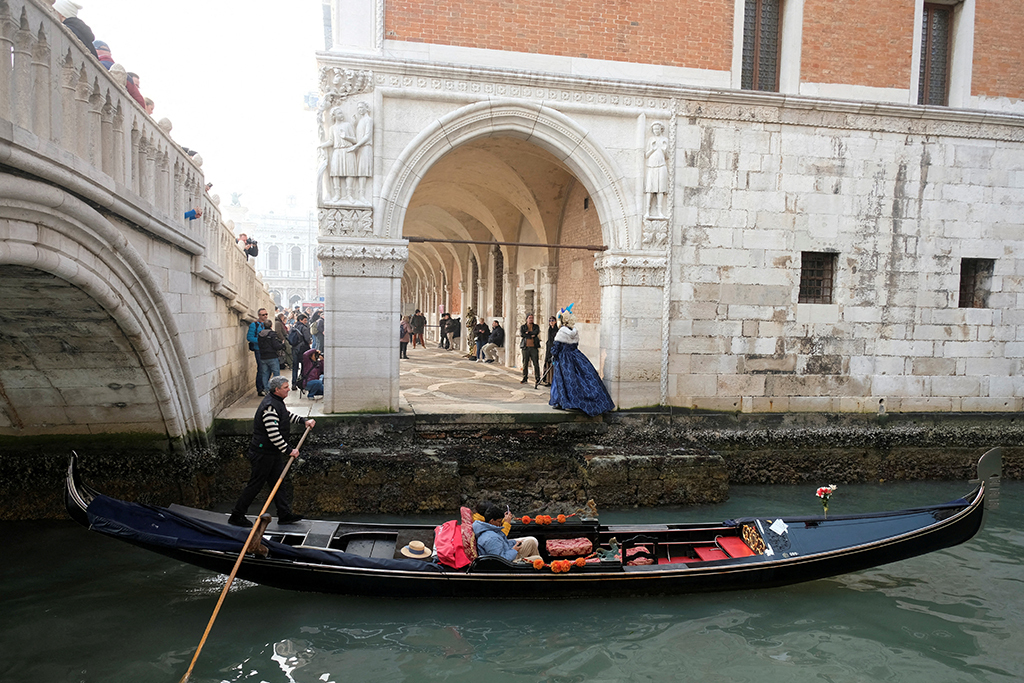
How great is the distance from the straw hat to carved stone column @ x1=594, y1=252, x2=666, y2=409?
155 inches

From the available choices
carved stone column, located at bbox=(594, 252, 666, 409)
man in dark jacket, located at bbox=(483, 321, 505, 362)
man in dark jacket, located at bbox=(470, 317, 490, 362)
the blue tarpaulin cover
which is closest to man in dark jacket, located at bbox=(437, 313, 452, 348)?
man in dark jacket, located at bbox=(470, 317, 490, 362)

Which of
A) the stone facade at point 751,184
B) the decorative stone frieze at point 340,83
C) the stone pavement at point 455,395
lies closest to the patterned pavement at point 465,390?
the stone pavement at point 455,395

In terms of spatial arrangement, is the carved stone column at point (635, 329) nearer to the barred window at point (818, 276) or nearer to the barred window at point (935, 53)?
the barred window at point (818, 276)

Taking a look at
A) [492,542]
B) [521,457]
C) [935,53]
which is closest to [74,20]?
[492,542]

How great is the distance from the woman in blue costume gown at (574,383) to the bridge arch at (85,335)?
4.06 meters

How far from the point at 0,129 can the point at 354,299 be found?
4437 millimetres

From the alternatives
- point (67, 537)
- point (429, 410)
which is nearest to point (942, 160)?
point (429, 410)

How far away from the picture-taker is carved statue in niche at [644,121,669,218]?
8.14m

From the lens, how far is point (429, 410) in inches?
317

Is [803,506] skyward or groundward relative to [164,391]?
groundward

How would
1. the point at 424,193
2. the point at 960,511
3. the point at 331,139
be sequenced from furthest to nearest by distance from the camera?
the point at 424,193, the point at 331,139, the point at 960,511

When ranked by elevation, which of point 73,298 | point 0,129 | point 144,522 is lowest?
point 144,522

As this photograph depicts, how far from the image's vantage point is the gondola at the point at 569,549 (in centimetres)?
479

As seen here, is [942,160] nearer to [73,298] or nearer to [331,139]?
[331,139]
